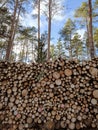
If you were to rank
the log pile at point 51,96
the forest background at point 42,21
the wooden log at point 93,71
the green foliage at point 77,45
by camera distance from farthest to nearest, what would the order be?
the green foliage at point 77,45 < the forest background at point 42,21 < the wooden log at point 93,71 < the log pile at point 51,96

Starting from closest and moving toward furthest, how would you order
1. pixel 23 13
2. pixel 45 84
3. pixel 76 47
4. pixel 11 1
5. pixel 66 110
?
pixel 66 110 → pixel 45 84 → pixel 11 1 → pixel 23 13 → pixel 76 47

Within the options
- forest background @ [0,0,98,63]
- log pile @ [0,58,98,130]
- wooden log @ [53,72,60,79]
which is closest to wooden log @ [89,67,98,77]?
log pile @ [0,58,98,130]

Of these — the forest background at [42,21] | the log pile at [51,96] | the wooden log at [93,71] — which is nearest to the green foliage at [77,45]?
the forest background at [42,21]

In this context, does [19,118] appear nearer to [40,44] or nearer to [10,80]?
[10,80]

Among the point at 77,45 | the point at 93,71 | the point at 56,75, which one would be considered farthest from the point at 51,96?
the point at 77,45

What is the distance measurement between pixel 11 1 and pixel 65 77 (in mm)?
10662

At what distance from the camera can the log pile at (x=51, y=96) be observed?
4.29m

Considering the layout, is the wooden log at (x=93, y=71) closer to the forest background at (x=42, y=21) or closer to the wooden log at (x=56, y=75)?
the wooden log at (x=56, y=75)

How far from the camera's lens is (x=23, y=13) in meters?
15.0

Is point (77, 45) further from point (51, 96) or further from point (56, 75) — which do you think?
point (51, 96)

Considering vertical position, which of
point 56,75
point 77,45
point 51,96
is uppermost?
point 77,45

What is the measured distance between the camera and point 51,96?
14.8 feet

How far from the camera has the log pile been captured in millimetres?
4293

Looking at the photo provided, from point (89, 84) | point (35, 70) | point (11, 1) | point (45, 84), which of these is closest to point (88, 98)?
point (89, 84)
